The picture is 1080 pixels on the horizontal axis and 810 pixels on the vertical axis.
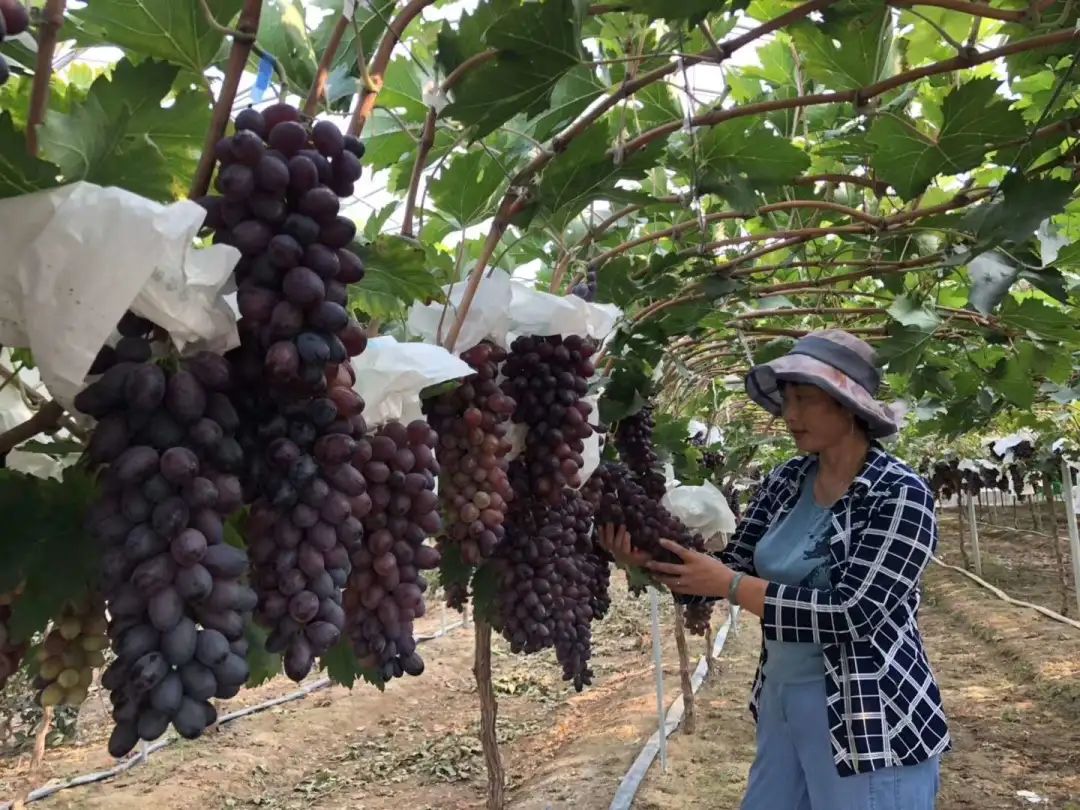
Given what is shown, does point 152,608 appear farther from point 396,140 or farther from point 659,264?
point 659,264

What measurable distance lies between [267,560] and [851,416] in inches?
69.3

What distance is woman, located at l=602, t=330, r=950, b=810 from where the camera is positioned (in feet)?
6.56

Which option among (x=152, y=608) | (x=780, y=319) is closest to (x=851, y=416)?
(x=152, y=608)

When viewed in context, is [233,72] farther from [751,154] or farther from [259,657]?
[751,154]

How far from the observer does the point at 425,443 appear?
1087 mm

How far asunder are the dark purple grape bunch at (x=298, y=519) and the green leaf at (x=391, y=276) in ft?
0.97

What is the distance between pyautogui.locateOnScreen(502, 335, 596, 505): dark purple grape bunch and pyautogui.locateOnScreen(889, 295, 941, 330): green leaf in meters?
1.18

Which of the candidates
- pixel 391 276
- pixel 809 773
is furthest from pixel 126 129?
pixel 809 773

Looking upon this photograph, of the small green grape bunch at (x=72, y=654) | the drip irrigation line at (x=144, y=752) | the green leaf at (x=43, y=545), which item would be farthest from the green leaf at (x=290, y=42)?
the drip irrigation line at (x=144, y=752)

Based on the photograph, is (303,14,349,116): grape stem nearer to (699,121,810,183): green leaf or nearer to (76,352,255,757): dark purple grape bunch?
(76,352,255,757): dark purple grape bunch

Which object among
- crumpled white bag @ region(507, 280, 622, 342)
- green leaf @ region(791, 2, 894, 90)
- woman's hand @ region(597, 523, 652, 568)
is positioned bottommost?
woman's hand @ region(597, 523, 652, 568)

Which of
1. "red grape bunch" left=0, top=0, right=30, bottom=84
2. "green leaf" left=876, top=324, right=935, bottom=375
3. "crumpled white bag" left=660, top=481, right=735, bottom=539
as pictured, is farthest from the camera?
"crumpled white bag" left=660, top=481, right=735, bottom=539

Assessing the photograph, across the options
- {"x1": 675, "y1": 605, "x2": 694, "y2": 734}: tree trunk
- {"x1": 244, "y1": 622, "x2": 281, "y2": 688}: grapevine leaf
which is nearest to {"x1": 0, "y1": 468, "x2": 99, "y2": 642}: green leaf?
{"x1": 244, "y1": 622, "x2": 281, "y2": 688}: grapevine leaf

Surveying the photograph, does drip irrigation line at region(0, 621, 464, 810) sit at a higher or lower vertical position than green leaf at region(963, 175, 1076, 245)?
lower
